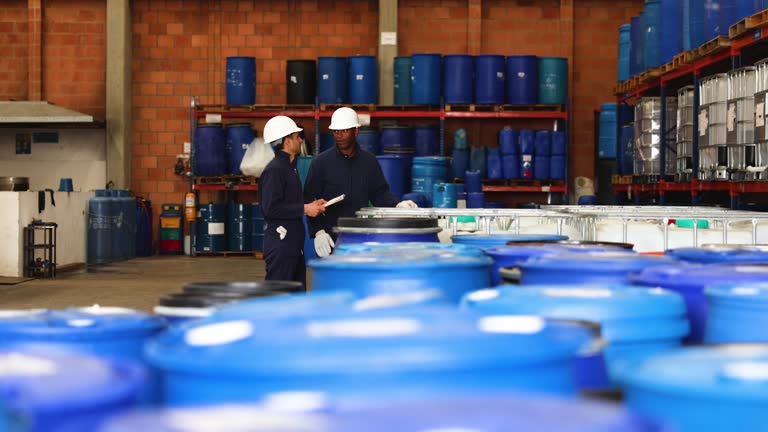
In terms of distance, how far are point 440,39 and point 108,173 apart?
18.3 feet

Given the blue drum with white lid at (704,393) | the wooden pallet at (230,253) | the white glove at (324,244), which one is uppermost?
the blue drum with white lid at (704,393)

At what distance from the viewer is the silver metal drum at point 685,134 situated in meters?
Result: 9.32

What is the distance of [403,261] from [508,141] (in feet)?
39.9

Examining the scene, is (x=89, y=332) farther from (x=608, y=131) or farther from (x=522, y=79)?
(x=608, y=131)

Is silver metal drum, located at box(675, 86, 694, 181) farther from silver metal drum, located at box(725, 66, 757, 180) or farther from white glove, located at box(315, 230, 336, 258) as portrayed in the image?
white glove, located at box(315, 230, 336, 258)

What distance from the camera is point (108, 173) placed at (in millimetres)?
15461

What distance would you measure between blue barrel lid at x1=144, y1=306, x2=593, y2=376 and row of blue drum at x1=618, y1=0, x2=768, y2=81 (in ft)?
22.9

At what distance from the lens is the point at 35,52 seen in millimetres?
15648

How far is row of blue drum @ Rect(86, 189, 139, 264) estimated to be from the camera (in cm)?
1384

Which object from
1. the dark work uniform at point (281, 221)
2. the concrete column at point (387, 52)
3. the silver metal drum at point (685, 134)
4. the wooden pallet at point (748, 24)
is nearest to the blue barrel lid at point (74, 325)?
the dark work uniform at point (281, 221)

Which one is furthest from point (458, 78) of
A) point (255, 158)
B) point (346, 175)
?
point (346, 175)

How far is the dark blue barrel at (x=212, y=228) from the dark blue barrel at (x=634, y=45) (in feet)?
21.4

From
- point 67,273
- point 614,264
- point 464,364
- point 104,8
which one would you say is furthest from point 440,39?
point 464,364

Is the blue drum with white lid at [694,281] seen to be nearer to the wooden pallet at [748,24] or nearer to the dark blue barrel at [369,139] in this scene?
the wooden pallet at [748,24]
